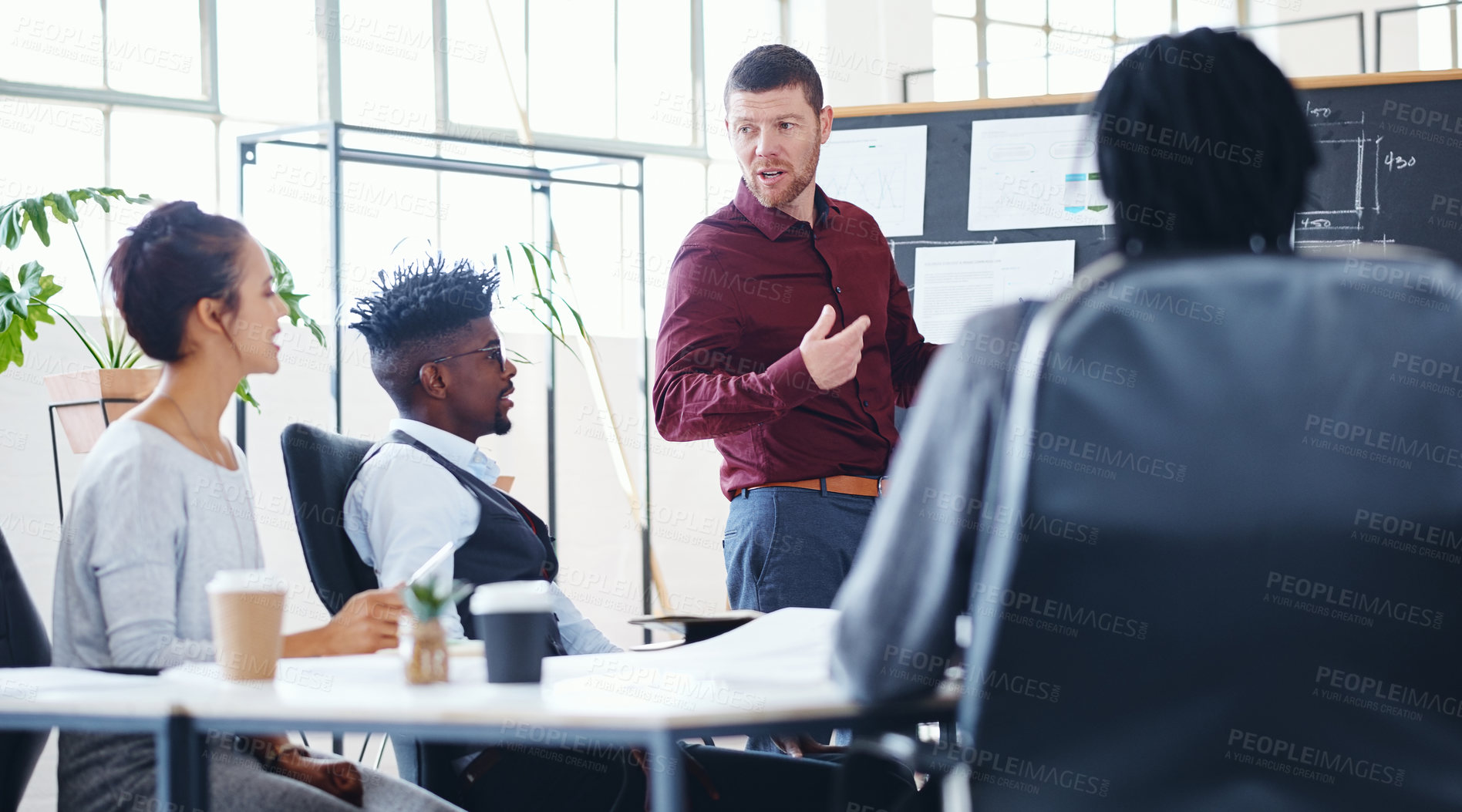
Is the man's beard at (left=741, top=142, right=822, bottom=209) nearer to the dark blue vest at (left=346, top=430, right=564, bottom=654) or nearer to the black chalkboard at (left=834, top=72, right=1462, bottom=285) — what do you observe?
the dark blue vest at (left=346, top=430, right=564, bottom=654)

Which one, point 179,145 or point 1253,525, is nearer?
point 1253,525

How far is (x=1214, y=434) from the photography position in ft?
3.32

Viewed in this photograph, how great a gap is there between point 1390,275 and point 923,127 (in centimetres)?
278

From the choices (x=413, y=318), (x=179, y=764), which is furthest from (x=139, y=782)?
(x=413, y=318)

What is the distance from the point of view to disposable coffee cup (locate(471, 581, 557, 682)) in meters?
1.31

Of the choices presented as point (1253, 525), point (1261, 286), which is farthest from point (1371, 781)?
point (1261, 286)

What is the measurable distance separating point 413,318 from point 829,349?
2.42 ft

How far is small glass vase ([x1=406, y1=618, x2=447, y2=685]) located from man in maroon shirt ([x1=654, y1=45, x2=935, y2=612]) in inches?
38.7

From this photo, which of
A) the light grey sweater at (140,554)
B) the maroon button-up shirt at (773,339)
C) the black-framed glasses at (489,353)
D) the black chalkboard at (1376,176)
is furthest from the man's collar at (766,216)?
the light grey sweater at (140,554)

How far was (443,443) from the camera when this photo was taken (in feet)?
7.20

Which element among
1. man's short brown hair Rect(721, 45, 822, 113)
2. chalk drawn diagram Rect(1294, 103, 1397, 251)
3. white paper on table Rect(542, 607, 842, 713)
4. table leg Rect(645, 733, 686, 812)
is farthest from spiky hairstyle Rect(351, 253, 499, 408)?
chalk drawn diagram Rect(1294, 103, 1397, 251)

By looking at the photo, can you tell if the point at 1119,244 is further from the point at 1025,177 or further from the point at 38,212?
the point at 38,212

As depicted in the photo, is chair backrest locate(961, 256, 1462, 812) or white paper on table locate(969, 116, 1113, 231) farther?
white paper on table locate(969, 116, 1113, 231)

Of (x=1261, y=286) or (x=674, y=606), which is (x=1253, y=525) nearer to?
(x=1261, y=286)
